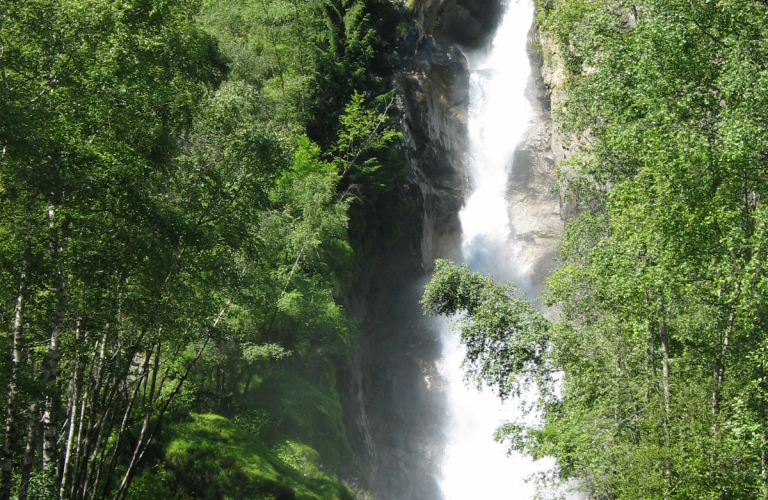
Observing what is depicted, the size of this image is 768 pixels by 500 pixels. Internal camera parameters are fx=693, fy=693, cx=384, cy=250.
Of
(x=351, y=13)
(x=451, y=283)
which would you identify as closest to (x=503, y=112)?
(x=351, y=13)

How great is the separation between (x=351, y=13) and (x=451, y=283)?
74.2 feet

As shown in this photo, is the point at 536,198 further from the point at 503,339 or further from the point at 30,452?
the point at 30,452

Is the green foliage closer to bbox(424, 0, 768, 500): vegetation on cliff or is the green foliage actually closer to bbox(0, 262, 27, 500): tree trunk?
bbox(424, 0, 768, 500): vegetation on cliff

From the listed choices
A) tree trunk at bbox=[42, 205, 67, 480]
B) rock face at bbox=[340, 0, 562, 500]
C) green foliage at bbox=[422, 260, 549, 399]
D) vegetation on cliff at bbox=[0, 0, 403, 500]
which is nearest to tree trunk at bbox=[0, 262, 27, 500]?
vegetation on cliff at bbox=[0, 0, 403, 500]

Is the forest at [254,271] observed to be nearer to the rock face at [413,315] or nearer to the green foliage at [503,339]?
the green foliage at [503,339]

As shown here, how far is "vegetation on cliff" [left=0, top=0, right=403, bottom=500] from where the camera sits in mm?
11539

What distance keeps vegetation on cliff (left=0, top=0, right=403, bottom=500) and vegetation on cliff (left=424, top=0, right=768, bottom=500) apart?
850 cm

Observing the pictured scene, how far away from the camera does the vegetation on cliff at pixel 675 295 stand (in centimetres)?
1288

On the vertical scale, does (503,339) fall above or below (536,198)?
below

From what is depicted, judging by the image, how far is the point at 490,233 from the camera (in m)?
52.0

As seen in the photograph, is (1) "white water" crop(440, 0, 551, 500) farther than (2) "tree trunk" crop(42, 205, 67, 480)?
Yes

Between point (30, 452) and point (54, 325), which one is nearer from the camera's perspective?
point (30, 452)

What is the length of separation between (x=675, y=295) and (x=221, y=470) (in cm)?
1340

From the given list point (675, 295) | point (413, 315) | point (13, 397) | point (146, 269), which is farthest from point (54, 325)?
point (413, 315)
